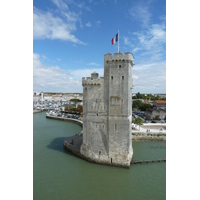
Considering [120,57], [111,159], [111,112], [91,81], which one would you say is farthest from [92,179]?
[120,57]

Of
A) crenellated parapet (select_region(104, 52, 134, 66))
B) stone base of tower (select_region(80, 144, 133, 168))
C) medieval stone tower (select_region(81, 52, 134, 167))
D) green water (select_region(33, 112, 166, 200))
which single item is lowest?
green water (select_region(33, 112, 166, 200))

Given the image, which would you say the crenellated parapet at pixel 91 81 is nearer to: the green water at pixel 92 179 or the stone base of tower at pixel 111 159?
the stone base of tower at pixel 111 159

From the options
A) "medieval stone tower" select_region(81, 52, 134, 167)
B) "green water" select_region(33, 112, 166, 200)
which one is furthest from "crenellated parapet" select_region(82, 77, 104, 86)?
"green water" select_region(33, 112, 166, 200)

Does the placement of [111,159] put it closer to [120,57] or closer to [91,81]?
[91,81]

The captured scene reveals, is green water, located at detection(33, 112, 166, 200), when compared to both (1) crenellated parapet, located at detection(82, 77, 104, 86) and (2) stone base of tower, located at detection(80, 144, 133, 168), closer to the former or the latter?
(2) stone base of tower, located at detection(80, 144, 133, 168)

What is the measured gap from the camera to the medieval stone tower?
15.8m

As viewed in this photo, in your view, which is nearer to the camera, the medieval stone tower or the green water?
the green water

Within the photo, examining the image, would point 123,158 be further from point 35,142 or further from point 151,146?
point 35,142

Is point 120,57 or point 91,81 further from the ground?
point 120,57

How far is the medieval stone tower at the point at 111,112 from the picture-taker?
1581 centimetres

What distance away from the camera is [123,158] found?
51.9 ft

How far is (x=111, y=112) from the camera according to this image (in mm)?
16312
